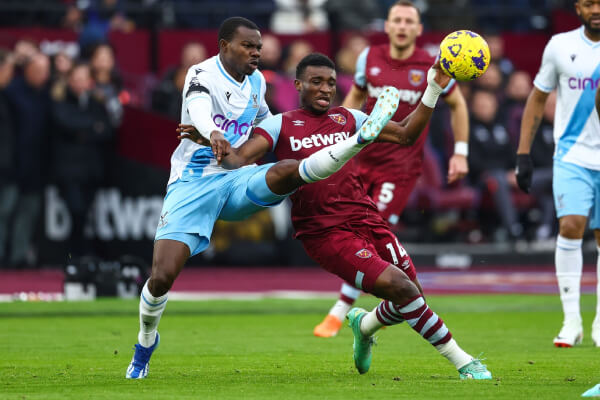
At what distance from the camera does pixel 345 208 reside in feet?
26.3

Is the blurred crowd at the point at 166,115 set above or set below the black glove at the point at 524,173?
below

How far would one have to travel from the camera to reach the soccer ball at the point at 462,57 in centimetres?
748

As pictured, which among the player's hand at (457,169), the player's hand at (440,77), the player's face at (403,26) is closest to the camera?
the player's hand at (440,77)

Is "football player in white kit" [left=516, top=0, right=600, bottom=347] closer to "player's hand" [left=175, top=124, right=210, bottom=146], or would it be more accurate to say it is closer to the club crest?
the club crest

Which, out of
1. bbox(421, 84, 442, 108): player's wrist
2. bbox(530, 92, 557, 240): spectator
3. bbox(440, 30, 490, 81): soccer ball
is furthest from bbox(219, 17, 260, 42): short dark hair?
bbox(530, 92, 557, 240): spectator

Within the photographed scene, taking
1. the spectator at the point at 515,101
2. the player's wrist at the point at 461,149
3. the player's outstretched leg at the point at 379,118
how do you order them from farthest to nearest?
the spectator at the point at 515,101
the player's wrist at the point at 461,149
the player's outstretched leg at the point at 379,118

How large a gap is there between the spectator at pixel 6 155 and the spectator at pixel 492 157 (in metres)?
7.09

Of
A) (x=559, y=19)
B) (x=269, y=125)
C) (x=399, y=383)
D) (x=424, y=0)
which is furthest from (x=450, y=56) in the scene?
(x=424, y=0)

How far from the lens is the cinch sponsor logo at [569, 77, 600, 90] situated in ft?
32.7

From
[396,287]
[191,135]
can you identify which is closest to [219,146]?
[191,135]

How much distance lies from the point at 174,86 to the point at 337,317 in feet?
24.1

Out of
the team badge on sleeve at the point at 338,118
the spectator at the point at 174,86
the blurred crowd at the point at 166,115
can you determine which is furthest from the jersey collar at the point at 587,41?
the spectator at the point at 174,86

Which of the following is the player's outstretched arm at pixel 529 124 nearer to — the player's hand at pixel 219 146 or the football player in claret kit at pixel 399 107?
the football player in claret kit at pixel 399 107

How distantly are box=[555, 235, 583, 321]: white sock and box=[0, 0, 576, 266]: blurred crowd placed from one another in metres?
6.43
